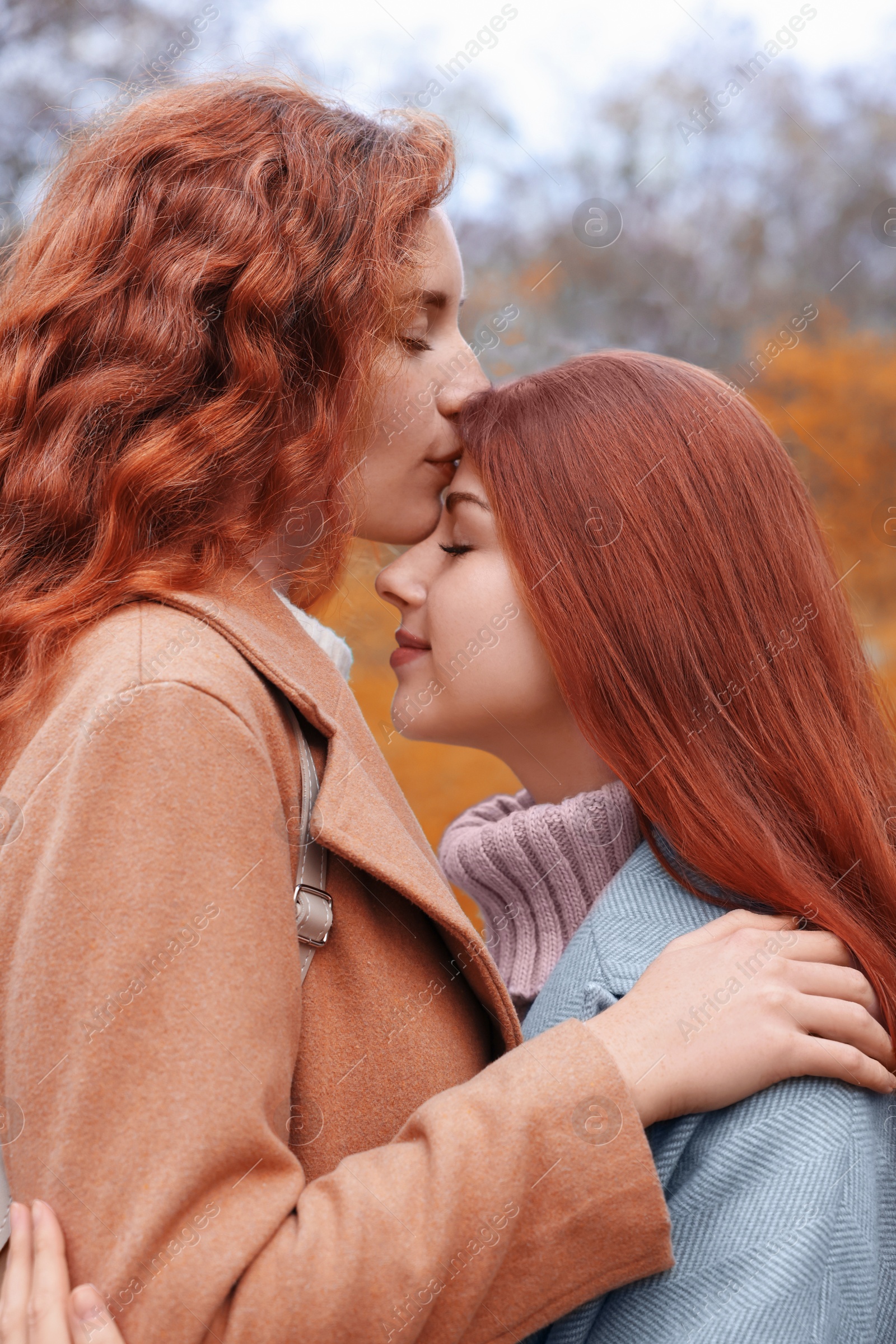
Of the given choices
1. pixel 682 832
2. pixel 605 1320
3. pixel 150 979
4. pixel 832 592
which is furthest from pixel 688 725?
pixel 150 979

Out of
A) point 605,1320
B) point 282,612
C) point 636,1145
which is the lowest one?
→ point 605,1320

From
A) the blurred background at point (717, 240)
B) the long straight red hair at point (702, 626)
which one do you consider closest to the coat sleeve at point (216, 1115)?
the long straight red hair at point (702, 626)

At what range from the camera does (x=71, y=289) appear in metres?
1.33

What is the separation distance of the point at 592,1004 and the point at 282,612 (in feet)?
2.22

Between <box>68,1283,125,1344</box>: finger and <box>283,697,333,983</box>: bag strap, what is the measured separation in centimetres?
36

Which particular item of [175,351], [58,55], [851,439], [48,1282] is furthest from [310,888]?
[851,439]

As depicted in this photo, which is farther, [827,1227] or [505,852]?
[505,852]

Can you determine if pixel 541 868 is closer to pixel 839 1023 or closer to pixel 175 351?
pixel 839 1023

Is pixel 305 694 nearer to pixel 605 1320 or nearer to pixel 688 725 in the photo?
pixel 688 725

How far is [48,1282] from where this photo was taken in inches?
37.9

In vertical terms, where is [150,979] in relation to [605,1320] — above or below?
above

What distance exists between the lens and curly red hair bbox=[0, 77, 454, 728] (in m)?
1.26

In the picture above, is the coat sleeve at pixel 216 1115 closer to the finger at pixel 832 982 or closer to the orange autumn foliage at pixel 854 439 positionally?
the finger at pixel 832 982

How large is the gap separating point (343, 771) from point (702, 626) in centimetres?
70
